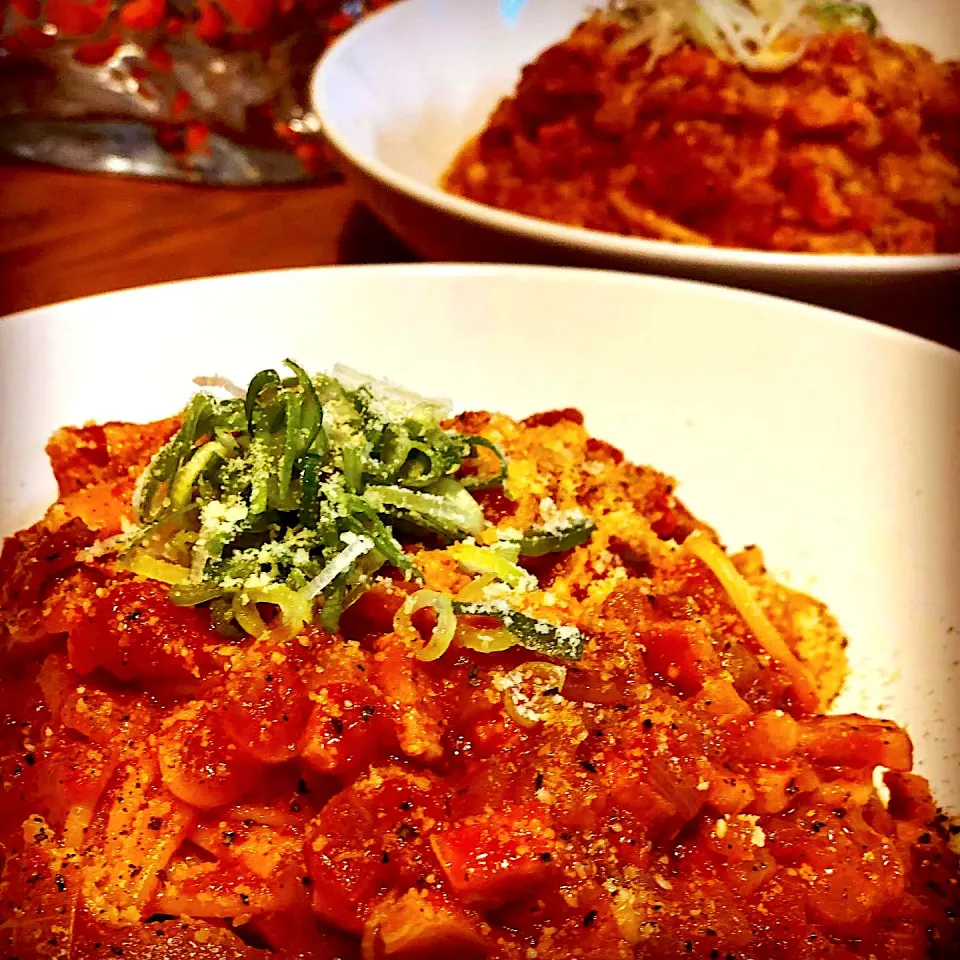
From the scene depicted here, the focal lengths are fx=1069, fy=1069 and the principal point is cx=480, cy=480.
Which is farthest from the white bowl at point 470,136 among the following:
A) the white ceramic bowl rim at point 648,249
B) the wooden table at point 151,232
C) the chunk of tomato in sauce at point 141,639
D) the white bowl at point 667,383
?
the chunk of tomato in sauce at point 141,639

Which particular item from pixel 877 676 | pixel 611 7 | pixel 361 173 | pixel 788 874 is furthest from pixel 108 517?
pixel 611 7

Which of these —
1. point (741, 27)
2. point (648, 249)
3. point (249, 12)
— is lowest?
point (249, 12)

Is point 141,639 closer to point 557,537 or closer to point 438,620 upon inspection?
point 438,620

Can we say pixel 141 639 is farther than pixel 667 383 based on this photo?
No

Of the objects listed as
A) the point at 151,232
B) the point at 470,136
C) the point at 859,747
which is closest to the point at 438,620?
the point at 859,747

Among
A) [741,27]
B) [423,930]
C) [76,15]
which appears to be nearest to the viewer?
[423,930]

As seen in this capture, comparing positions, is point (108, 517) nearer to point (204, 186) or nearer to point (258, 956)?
point (258, 956)

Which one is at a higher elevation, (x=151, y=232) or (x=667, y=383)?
(x=667, y=383)
